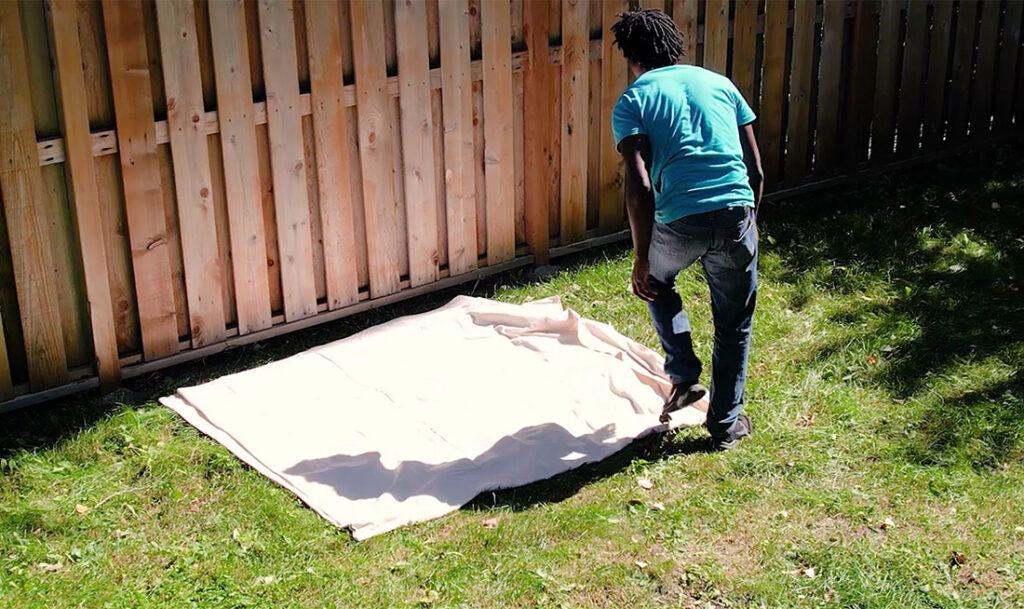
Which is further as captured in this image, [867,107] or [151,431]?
[867,107]

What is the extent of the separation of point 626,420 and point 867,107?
3820mm

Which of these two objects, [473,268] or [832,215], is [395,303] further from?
[832,215]

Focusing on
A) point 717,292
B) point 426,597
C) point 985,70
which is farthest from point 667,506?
point 985,70

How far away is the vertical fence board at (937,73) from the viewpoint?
30.8 ft

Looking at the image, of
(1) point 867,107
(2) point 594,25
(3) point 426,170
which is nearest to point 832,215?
(1) point 867,107

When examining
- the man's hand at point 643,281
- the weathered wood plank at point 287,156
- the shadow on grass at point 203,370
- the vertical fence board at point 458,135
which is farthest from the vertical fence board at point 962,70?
the weathered wood plank at point 287,156

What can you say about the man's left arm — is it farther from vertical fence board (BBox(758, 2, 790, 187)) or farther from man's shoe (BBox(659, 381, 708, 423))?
vertical fence board (BBox(758, 2, 790, 187))

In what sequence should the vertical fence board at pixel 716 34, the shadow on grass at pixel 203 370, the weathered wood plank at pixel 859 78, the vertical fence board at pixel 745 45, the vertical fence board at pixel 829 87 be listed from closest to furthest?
the shadow on grass at pixel 203 370
the vertical fence board at pixel 716 34
the vertical fence board at pixel 745 45
the vertical fence board at pixel 829 87
the weathered wood plank at pixel 859 78

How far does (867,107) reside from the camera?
9.34 metres

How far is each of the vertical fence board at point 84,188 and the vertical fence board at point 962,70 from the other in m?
6.04

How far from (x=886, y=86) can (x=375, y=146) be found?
387 cm

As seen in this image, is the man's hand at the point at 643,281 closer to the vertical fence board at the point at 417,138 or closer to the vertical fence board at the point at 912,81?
the vertical fence board at the point at 417,138

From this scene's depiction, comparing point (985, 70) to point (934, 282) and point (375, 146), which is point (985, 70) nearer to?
→ point (934, 282)

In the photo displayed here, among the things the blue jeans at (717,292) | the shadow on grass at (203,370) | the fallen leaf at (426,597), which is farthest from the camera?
the shadow on grass at (203,370)
